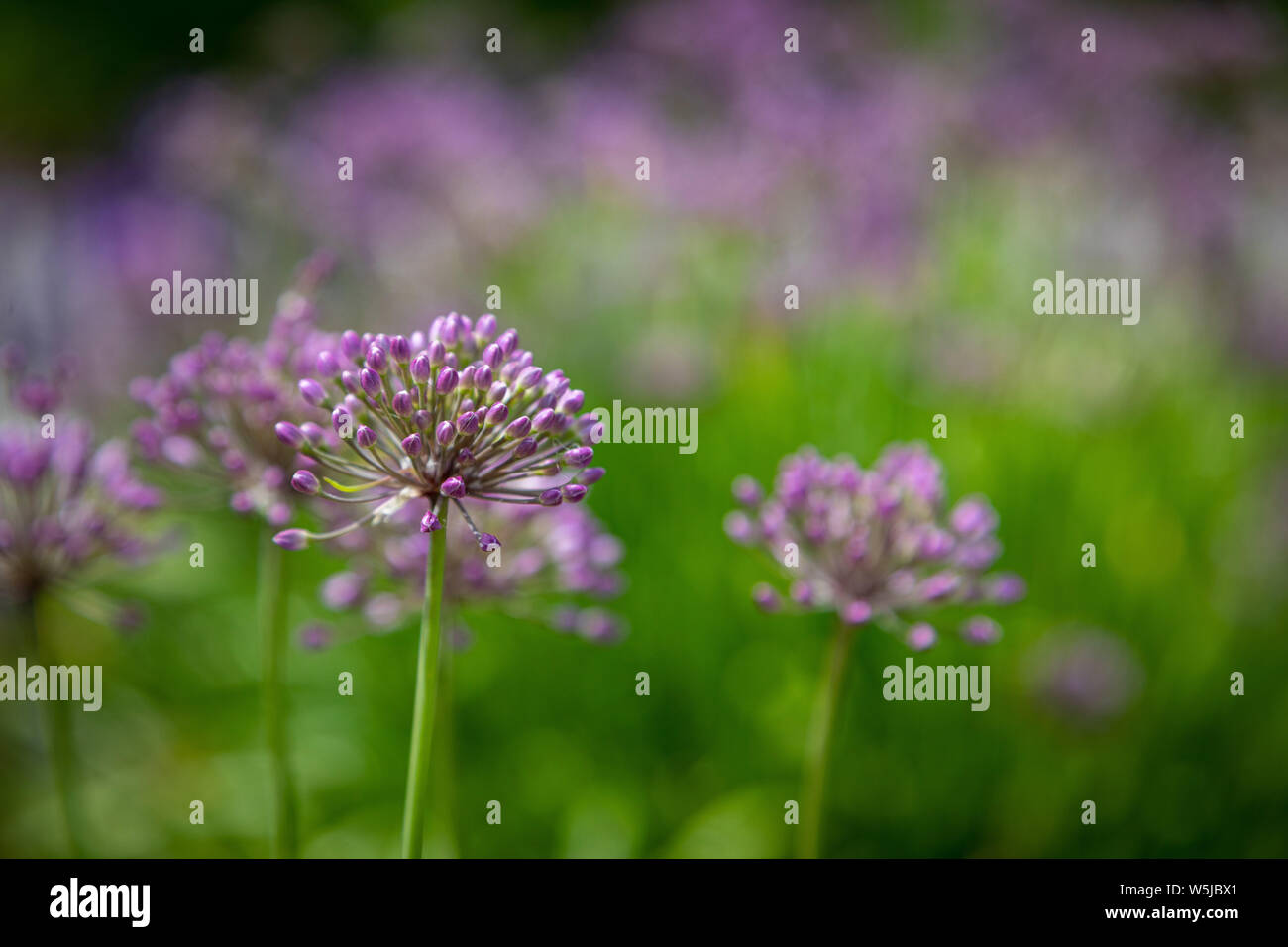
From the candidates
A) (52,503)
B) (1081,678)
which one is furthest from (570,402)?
(1081,678)

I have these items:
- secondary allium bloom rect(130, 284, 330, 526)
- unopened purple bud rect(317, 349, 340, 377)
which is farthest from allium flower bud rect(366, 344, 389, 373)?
secondary allium bloom rect(130, 284, 330, 526)

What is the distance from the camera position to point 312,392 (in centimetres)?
205

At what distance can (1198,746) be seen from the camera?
4152mm

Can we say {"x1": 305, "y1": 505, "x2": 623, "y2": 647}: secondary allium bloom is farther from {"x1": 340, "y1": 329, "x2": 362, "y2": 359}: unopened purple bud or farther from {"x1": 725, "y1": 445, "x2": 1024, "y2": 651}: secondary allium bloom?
{"x1": 340, "y1": 329, "x2": 362, "y2": 359}: unopened purple bud

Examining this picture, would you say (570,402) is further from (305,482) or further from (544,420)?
(305,482)

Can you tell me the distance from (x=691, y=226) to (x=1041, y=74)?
7.00 feet

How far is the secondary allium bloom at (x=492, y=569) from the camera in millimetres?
2383

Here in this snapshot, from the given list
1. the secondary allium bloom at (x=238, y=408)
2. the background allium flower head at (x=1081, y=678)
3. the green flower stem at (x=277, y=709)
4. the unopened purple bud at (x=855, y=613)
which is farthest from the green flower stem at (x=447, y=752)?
the background allium flower head at (x=1081, y=678)

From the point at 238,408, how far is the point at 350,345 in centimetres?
51

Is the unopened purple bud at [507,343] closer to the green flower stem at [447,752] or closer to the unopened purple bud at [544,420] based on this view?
the unopened purple bud at [544,420]

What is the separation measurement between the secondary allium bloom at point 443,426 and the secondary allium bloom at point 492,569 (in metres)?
0.36

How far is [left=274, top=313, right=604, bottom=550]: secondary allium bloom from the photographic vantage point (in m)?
1.90
